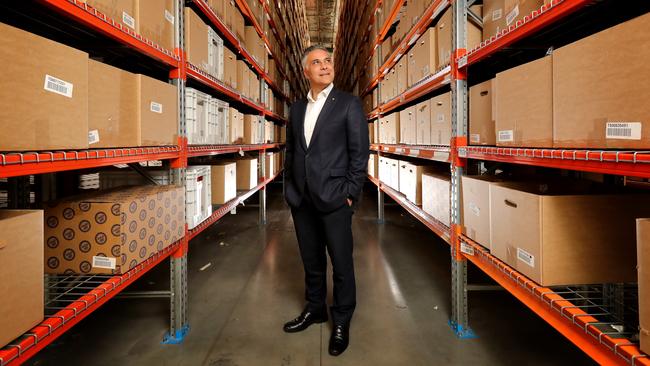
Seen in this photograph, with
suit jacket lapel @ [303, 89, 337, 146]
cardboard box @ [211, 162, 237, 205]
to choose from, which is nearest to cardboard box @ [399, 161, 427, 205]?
suit jacket lapel @ [303, 89, 337, 146]

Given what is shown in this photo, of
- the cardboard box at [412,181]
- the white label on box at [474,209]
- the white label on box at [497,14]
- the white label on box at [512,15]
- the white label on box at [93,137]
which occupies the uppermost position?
the white label on box at [497,14]

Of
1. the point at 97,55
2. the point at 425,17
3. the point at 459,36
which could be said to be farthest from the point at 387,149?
the point at 97,55

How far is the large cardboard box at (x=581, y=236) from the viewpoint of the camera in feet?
3.90

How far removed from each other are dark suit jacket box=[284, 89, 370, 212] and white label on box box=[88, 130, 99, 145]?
941mm

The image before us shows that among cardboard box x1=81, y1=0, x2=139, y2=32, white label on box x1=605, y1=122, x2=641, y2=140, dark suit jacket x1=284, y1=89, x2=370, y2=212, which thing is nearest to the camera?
white label on box x1=605, y1=122, x2=641, y2=140

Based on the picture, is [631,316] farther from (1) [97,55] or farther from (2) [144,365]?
(1) [97,55]

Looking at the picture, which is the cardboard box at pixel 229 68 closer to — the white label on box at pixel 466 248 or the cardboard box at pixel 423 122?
the cardboard box at pixel 423 122

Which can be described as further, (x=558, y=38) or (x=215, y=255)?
(x=215, y=255)

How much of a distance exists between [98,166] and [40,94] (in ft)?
1.44

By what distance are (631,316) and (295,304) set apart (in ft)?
5.75

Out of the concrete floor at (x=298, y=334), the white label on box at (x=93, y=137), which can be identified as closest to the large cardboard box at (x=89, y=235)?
the white label on box at (x=93, y=137)

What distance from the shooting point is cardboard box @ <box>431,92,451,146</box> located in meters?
2.33

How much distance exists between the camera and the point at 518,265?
1403mm

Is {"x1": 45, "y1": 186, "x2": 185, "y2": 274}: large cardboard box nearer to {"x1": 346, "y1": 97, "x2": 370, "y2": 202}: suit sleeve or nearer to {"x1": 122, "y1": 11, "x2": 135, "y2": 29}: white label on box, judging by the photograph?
{"x1": 122, "y1": 11, "x2": 135, "y2": 29}: white label on box
